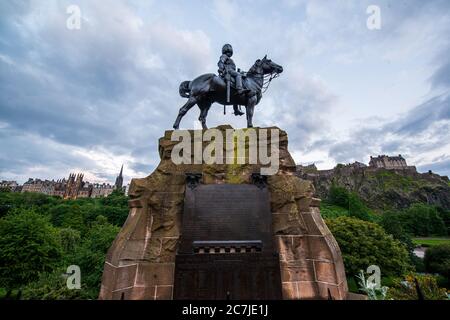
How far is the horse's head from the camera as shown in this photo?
8047 mm

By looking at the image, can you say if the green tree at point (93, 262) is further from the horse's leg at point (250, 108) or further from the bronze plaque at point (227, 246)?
the horse's leg at point (250, 108)

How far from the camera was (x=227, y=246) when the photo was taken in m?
5.06

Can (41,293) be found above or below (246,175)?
below

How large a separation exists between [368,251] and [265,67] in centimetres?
1982

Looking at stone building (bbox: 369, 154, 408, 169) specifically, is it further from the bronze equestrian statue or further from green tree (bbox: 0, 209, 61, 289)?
green tree (bbox: 0, 209, 61, 289)

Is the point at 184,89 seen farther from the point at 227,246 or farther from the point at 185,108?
the point at 227,246

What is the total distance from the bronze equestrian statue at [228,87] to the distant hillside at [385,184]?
266 ft

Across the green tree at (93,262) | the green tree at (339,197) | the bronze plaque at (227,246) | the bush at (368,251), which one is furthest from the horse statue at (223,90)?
the green tree at (339,197)
